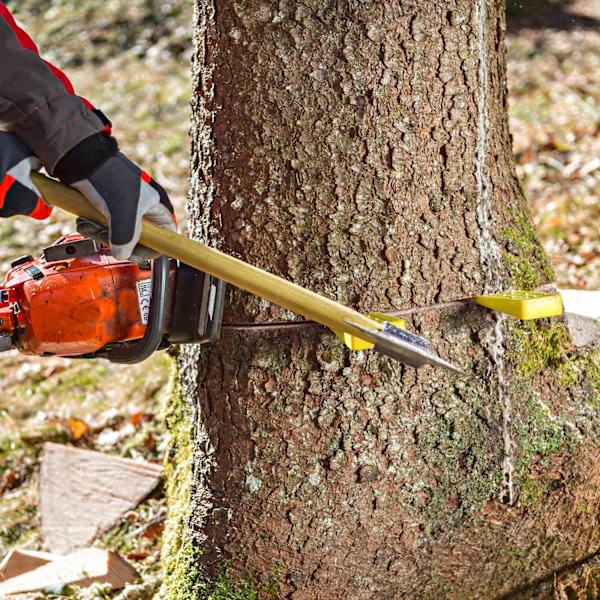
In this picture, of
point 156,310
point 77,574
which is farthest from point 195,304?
point 77,574

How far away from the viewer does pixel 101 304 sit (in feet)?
6.17

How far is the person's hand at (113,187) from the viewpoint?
1649 mm

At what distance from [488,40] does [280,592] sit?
5.23 feet

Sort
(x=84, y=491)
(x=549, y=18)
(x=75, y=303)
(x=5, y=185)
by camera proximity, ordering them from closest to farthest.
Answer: (x=5, y=185), (x=75, y=303), (x=84, y=491), (x=549, y=18)

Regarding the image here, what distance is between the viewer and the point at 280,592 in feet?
6.80

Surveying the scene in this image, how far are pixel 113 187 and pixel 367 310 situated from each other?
2.32 feet

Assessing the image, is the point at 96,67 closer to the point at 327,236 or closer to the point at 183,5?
the point at 183,5

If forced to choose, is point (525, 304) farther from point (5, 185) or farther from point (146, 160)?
point (146, 160)

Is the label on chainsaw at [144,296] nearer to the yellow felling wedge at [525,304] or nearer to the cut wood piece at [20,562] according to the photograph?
the yellow felling wedge at [525,304]

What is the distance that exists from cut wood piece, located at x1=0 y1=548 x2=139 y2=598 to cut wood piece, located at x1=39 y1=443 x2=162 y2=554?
1.20 feet

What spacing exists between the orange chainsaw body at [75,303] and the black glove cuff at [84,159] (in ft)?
0.94

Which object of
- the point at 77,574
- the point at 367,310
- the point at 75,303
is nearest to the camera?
the point at 75,303

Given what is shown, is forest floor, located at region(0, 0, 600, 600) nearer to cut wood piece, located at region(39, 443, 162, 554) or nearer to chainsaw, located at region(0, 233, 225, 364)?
cut wood piece, located at region(39, 443, 162, 554)

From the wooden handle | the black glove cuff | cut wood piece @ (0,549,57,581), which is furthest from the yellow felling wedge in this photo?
cut wood piece @ (0,549,57,581)
